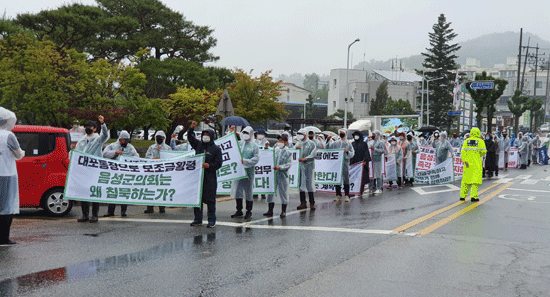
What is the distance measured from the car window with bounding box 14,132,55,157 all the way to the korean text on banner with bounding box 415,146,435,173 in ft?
43.7

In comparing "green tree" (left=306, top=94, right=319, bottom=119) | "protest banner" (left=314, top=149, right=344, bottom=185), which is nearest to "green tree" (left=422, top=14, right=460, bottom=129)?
"green tree" (left=306, top=94, right=319, bottom=119)

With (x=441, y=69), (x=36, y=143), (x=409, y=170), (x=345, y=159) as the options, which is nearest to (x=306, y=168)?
(x=345, y=159)

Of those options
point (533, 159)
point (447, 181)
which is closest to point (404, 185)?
point (447, 181)

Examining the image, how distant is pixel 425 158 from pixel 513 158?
12.4 metres

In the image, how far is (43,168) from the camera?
10805 mm

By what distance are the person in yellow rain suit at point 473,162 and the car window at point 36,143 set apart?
31.5ft

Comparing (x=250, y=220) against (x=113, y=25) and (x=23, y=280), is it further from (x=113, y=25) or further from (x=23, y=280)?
(x=113, y=25)

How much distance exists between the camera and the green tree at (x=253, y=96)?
40938mm

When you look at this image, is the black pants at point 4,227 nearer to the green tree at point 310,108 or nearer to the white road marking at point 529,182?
the white road marking at point 529,182

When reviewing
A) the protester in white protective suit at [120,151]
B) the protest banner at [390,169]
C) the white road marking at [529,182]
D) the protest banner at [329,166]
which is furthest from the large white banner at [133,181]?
the white road marking at [529,182]

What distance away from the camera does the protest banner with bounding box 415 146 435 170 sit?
66.5 feet

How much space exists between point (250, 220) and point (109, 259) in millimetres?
4055

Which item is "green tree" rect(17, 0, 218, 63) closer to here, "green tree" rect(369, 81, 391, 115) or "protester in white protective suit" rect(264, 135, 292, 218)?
"protester in white protective suit" rect(264, 135, 292, 218)

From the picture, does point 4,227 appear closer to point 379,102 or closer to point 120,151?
point 120,151
